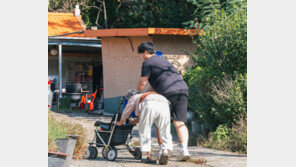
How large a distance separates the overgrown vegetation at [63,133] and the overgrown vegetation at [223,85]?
2489mm

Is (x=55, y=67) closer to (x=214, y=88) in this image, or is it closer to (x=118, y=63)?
(x=118, y=63)

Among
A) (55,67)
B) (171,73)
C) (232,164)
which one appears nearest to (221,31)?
(171,73)

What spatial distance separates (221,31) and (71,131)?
13.1 feet

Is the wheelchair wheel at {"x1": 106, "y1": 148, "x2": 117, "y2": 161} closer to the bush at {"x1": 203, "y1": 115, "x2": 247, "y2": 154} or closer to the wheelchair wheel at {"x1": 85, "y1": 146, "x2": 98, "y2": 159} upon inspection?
the wheelchair wheel at {"x1": 85, "y1": 146, "x2": 98, "y2": 159}

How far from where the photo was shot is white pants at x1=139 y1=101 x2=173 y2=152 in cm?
570

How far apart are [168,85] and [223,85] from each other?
2165 mm

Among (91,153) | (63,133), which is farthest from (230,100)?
(63,133)

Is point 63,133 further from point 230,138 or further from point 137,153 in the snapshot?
point 230,138

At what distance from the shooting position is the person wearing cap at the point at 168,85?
5938mm

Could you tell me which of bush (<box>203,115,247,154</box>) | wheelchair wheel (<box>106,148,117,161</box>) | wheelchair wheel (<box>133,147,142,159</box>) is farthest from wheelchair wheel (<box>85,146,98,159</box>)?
bush (<box>203,115,247,154</box>)

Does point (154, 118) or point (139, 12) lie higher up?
point (139, 12)

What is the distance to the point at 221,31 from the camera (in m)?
8.54

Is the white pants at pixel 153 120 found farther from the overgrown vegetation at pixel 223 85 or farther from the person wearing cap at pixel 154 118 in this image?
the overgrown vegetation at pixel 223 85

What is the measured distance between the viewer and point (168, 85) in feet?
19.6
